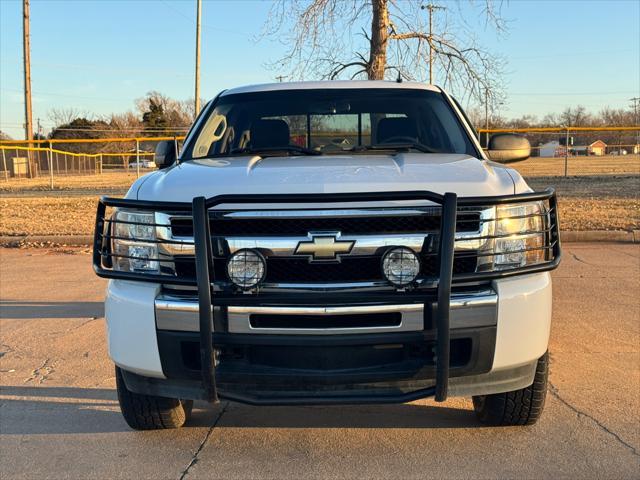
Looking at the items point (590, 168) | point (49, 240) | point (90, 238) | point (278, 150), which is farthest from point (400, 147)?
point (590, 168)

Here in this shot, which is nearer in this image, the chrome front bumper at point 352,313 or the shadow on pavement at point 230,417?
the chrome front bumper at point 352,313

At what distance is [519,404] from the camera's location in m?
3.47

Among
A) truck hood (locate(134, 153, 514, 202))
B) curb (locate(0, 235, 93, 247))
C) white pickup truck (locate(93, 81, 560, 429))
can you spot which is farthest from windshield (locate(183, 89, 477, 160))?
curb (locate(0, 235, 93, 247))

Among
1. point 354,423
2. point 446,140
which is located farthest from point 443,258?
point 446,140

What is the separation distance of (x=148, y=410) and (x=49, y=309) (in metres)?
3.69

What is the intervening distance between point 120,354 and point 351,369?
1096 mm

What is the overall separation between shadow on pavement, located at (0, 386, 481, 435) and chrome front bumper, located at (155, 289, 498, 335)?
3.62 ft

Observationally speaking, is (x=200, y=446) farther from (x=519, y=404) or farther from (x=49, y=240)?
(x=49, y=240)

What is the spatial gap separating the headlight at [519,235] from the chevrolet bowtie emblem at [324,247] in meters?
0.69

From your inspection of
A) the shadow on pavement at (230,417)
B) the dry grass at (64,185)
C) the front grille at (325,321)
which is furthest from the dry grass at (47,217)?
the front grille at (325,321)

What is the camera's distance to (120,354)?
10.1ft

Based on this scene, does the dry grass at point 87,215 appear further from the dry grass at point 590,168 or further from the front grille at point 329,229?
the dry grass at point 590,168

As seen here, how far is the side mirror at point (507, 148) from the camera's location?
14.9 ft

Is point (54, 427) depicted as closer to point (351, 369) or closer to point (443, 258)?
point (351, 369)
